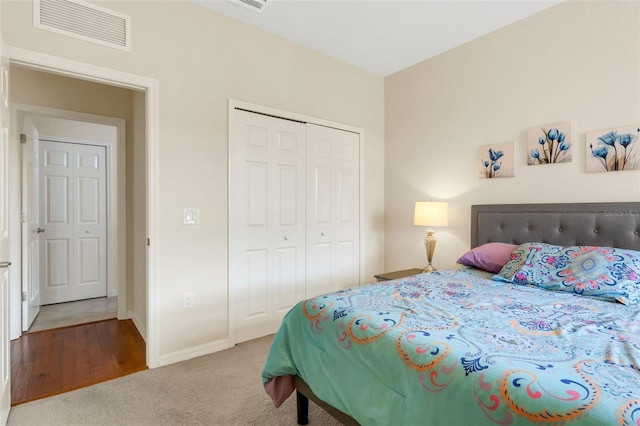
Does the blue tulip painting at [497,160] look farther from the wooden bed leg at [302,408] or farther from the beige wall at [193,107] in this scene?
the wooden bed leg at [302,408]

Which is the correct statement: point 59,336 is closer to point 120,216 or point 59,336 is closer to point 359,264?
point 120,216

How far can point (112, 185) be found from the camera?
447cm

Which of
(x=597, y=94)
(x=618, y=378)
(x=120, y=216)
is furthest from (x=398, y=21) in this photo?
(x=120, y=216)

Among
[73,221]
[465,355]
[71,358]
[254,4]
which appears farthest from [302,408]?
[73,221]

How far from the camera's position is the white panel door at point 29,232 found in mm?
3084

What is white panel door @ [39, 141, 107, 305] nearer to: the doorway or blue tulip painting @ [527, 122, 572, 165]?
the doorway

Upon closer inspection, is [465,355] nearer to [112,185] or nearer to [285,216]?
[285,216]

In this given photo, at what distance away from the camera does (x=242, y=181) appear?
2.88 m

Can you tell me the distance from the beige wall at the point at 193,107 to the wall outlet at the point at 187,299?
4 cm

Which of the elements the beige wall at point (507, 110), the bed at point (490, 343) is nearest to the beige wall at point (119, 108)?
the bed at point (490, 343)

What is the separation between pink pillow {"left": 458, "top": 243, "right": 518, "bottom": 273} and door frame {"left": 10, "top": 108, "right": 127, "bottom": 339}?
11.0ft

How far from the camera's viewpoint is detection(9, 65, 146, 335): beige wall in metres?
2.93

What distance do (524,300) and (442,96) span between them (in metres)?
2.32

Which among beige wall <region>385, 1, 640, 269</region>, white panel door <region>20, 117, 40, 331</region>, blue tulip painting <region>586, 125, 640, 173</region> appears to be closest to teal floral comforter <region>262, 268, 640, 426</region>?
blue tulip painting <region>586, 125, 640, 173</region>
